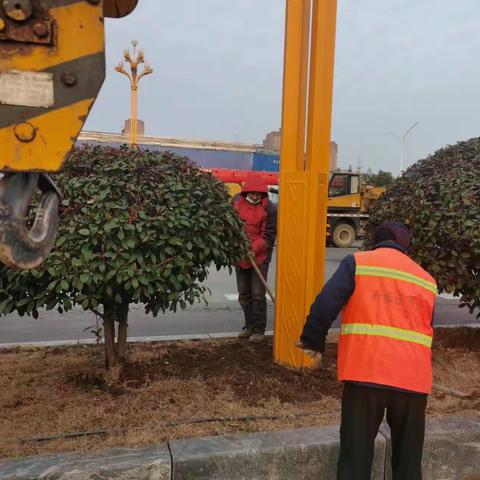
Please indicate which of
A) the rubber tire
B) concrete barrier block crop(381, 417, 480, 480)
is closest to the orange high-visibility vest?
concrete barrier block crop(381, 417, 480, 480)

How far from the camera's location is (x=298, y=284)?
160 inches

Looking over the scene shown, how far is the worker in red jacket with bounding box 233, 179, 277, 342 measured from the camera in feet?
17.1

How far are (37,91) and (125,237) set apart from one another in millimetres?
1715

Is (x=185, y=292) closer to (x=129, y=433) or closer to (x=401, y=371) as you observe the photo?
(x=129, y=433)

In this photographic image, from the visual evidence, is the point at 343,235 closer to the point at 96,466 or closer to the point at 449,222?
the point at 449,222

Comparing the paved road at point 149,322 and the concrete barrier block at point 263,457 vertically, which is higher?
the concrete barrier block at point 263,457

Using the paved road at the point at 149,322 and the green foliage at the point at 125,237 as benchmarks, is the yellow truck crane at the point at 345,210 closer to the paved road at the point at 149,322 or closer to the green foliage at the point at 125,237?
the paved road at the point at 149,322

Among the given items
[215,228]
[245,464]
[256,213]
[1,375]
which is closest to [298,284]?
[215,228]

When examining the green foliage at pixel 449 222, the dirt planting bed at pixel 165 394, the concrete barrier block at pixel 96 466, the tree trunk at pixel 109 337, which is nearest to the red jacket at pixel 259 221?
the dirt planting bed at pixel 165 394

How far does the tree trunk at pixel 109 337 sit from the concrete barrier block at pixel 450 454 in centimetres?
200

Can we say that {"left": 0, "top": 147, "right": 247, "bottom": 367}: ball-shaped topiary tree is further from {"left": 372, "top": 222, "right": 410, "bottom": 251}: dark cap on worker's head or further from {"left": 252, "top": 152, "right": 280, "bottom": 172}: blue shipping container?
{"left": 252, "top": 152, "right": 280, "bottom": 172}: blue shipping container

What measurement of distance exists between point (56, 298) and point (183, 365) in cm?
135

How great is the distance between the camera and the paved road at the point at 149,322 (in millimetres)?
6152

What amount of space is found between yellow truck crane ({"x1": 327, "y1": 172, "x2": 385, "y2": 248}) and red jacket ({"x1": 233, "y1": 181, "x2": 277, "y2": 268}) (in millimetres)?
14738
